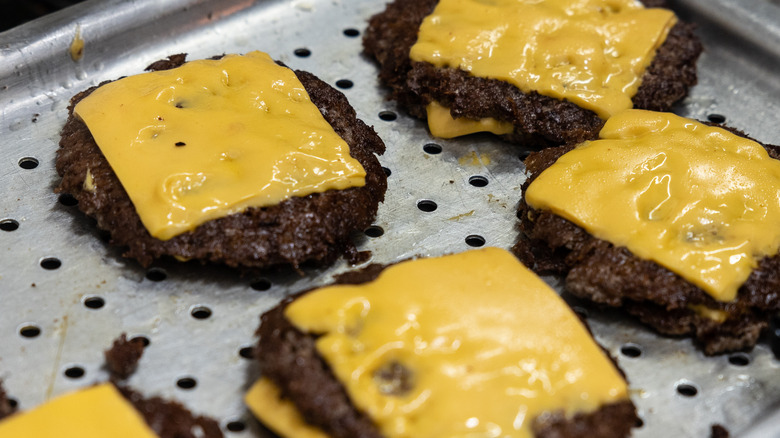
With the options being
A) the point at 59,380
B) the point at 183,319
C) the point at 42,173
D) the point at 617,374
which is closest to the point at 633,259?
the point at 617,374

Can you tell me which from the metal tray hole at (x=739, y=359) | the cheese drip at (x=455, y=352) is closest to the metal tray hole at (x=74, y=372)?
the cheese drip at (x=455, y=352)

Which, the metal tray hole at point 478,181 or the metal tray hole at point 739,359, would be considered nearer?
the metal tray hole at point 739,359

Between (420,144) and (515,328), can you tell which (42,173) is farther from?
(515,328)

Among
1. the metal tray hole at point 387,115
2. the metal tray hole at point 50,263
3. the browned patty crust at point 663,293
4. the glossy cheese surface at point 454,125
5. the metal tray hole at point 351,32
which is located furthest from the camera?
the metal tray hole at point 351,32

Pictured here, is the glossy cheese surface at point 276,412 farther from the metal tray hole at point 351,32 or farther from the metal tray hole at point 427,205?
the metal tray hole at point 351,32

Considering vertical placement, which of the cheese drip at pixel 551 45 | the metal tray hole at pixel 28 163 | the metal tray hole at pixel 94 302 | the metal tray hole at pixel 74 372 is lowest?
the metal tray hole at pixel 74 372

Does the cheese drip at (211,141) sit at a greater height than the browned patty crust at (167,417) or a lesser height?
greater

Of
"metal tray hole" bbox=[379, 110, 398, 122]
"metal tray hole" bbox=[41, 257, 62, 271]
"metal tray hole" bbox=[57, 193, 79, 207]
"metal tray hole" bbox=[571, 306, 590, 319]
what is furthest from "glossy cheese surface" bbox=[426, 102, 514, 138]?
"metal tray hole" bbox=[41, 257, 62, 271]

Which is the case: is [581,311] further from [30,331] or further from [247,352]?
[30,331]
